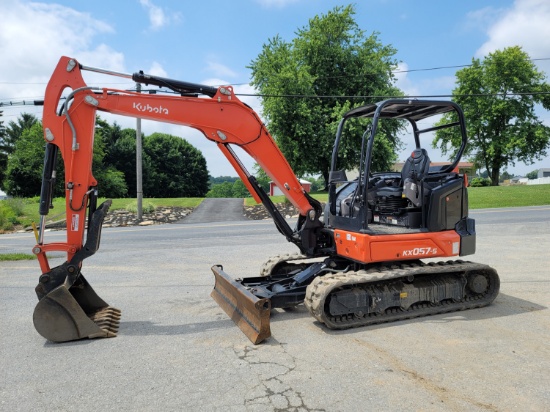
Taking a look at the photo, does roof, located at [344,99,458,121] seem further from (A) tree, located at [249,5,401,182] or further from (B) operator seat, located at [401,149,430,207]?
(A) tree, located at [249,5,401,182]

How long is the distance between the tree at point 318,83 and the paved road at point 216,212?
690cm

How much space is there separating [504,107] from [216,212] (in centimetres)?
3284

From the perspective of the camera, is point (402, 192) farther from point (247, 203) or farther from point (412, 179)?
point (247, 203)

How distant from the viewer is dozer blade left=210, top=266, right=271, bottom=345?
192 inches

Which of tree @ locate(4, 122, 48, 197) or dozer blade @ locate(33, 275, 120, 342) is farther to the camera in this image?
tree @ locate(4, 122, 48, 197)

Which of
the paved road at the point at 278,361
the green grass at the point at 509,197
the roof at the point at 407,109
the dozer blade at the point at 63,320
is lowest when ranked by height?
the paved road at the point at 278,361

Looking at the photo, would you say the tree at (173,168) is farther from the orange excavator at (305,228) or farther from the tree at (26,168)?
the orange excavator at (305,228)

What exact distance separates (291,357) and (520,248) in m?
9.14

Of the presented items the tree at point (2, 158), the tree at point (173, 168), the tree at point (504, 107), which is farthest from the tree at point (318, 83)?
the tree at point (2, 158)

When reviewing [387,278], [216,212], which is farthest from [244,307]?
[216,212]

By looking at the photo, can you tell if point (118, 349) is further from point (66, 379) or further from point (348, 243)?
point (348, 243)

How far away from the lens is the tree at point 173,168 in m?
62.2

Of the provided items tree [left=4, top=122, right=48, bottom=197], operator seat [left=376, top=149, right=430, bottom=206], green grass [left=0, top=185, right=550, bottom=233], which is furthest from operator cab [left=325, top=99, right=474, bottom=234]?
tree [left=4, top=122, right=48, bottom=197]

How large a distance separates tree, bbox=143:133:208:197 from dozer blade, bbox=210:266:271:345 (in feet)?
185
